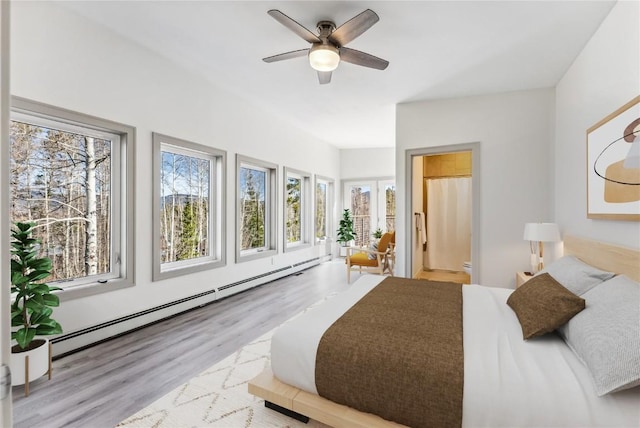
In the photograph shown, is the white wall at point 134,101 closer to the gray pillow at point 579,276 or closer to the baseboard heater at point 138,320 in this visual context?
the baseboard heater at point 138,320

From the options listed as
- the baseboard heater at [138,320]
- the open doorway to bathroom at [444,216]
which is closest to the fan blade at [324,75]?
the baseboard heater at [138,320]

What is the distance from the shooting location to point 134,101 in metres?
3.02

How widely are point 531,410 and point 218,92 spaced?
165 inches

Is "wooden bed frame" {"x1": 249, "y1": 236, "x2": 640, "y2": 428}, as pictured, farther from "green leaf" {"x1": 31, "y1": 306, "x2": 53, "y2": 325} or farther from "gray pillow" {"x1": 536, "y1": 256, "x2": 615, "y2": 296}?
"green leaf" {"x1": 31, "y1": 306, "x2": 53, "y2": 325}

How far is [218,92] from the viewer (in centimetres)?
402

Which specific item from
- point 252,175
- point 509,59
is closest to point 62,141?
point 252,175

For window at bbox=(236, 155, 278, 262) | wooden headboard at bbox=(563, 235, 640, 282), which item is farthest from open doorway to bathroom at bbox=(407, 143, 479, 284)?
wooden headboard at bbox=(563, 235, 640, 282)

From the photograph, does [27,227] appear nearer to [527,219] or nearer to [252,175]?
[252,175]

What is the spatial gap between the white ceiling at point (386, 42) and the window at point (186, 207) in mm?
965

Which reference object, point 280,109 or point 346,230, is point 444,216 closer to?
point 346,230

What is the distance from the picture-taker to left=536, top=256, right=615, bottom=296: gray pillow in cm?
197

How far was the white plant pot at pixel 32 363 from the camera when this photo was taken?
2033 millimetres

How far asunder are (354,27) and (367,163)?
5.45m

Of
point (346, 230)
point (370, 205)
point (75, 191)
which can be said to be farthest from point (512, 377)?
point (370, 205)
